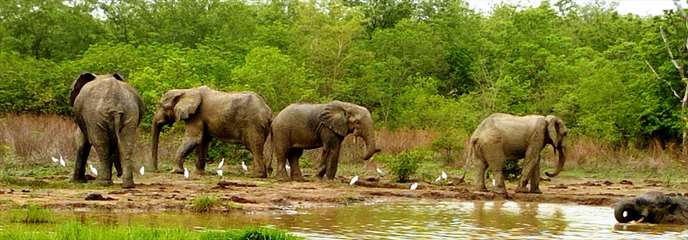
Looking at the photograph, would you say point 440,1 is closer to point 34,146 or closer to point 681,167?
point 681,167

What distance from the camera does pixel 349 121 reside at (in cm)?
2545

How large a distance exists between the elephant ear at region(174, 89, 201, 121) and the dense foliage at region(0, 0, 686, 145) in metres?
7.97

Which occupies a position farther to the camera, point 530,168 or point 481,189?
point 481,189

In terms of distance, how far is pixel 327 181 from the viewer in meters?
24.8

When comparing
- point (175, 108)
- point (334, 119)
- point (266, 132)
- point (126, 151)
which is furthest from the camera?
point (175, 108)

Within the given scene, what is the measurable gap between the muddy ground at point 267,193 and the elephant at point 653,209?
162 inches

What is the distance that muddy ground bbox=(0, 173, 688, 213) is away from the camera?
1689cm

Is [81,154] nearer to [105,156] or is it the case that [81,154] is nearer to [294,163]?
[105,156]

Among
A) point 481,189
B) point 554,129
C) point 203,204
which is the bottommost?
point 203,204

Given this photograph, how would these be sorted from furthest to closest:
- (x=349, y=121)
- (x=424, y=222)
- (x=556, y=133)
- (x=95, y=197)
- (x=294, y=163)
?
(x=294, y=163) < (x=349, y=121) < (x=556, y=133) < (x=95, y=197) < (x=424, y=222)

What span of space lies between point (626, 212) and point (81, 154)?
31.9ft

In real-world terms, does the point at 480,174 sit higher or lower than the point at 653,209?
higher

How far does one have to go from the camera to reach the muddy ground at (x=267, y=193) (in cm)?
1689

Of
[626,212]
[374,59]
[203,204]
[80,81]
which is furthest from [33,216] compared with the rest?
[374,59]
